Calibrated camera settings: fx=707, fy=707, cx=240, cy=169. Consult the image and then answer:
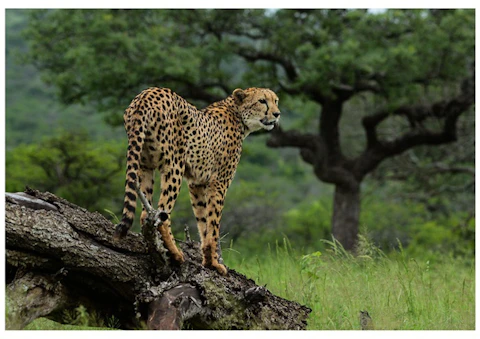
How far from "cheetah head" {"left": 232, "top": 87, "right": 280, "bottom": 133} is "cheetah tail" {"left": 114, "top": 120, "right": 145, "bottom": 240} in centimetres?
150

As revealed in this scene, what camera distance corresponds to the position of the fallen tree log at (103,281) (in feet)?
17.7

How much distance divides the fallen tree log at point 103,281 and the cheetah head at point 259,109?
150 cm

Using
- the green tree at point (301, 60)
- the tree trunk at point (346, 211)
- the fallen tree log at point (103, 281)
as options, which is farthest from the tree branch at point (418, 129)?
the fallen tree log at point (103, 281)

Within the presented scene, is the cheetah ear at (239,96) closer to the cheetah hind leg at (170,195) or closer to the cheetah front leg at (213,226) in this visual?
the cheetah front leg at (213,226)

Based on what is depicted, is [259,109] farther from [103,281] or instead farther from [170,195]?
[103,281]

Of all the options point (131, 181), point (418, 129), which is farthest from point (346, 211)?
point (131, 181)

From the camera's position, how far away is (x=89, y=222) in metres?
5.69

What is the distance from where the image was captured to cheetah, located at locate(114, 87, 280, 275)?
5594 millimetres

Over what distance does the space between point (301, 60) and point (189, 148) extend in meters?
10.7

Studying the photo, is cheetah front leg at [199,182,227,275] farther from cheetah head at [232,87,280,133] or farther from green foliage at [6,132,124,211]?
green foliage at [6,132,124,211]

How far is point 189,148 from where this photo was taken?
612 cm

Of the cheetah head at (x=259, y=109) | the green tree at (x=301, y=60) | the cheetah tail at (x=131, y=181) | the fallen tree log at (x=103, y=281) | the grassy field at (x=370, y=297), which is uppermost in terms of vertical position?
the green tree at (x=301, y=60)

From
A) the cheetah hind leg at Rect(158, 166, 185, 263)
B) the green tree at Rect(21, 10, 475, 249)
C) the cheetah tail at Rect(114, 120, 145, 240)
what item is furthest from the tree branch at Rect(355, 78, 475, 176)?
the cheetah tail at Rect(114, 120, 145, 240)

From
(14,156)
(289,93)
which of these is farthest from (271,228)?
(14,156)
